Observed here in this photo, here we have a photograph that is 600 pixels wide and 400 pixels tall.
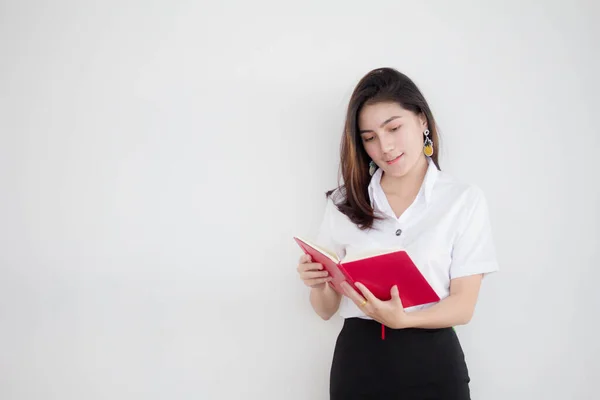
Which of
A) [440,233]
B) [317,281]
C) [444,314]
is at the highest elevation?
[440,233]

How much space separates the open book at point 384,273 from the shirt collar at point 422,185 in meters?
0.34

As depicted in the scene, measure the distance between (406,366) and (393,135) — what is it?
0.68 metres

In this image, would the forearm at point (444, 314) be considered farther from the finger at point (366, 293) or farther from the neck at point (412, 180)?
the neck at point (412, 180)

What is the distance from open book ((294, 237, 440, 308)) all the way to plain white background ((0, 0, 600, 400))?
1.79 feet

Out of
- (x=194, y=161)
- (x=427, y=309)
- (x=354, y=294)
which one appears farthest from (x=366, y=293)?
(x=194, y=161)

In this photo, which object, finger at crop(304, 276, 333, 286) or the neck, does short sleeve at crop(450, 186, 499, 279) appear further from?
finger at crop(304, 276, 333, 286)

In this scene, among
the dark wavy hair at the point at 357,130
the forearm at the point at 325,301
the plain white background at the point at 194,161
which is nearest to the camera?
the dark wavy hair at the point at 357,130

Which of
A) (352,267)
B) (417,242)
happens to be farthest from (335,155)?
(352,267)

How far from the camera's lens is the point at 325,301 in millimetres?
1721

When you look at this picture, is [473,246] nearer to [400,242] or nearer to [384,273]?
[400,242]

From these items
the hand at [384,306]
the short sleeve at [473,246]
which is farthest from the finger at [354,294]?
the short sleeve at [473,246]

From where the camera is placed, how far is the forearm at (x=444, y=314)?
4.66ft

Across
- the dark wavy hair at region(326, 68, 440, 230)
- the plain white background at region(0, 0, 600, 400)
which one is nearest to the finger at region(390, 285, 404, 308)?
the dark wavy hair at region(326, 68, 440, 230)

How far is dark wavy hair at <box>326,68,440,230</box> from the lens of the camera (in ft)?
5.21
